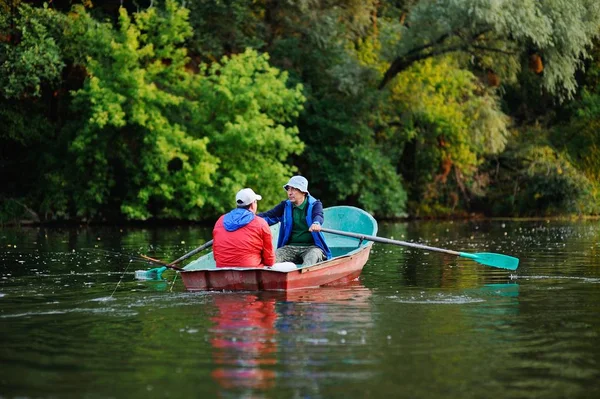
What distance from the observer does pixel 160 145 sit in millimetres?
31453

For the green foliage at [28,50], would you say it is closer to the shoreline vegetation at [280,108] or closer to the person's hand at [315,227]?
the shoreline vegetation at [280,108]

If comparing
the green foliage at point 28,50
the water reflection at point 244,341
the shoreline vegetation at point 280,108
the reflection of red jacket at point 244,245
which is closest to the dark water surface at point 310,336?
the water reflection at point 244,341

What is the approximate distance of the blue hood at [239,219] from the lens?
45.2ft

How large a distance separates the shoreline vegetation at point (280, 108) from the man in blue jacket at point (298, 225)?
16.3 metres

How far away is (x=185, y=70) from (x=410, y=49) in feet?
23.8

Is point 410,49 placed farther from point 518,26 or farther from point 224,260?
point 224,260

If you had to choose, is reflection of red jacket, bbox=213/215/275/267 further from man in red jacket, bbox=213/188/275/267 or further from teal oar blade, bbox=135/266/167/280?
A: teal oar blade, bbox=135/266/167/280

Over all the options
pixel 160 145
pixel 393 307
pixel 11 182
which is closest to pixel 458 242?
pixel 160 145

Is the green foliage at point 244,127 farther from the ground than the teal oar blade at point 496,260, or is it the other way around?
the green foliage at point 244,127

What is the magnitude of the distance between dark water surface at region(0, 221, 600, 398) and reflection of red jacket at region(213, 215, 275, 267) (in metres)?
0.57

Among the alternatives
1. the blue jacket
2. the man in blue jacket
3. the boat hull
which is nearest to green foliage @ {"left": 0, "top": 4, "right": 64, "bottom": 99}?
the blue jacket

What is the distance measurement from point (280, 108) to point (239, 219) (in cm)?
2062

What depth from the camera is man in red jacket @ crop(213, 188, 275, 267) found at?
13.8 m

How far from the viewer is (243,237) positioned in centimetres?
1377
